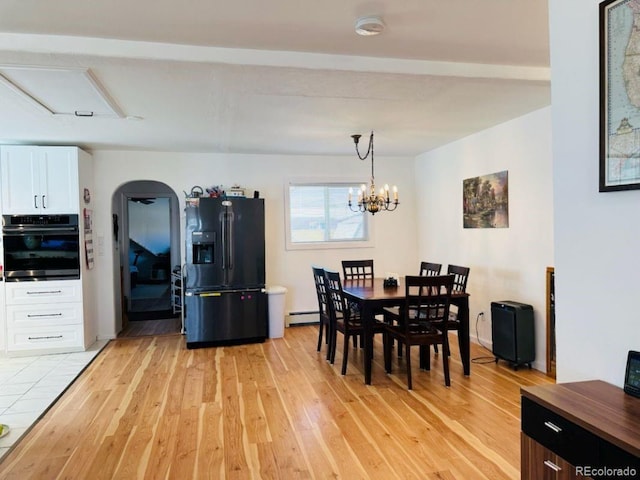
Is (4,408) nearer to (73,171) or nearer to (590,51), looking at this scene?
(73,171)

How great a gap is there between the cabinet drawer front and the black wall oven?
501 centimetres

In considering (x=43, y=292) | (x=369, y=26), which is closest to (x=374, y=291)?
(x=369, y=26)

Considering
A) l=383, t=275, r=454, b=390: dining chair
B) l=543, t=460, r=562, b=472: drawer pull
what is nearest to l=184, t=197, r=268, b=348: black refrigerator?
l=383, t=275, r=454, b=390: dining chair

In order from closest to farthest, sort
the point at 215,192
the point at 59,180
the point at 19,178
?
1. the point at 19,178
2. the point at 59,180
3. the point at 215,192

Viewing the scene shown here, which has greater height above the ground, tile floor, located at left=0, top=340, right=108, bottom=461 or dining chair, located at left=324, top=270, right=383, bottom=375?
dining chair, located at left=324, top=270, right=383, bottom=375

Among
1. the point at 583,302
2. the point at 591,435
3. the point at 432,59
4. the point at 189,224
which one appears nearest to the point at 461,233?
the point at 432,59

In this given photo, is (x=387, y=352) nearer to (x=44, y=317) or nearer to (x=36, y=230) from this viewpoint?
(x=44, y=317)

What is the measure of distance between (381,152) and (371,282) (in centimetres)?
212

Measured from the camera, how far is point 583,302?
1650mm

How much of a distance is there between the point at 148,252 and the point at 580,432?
7271 mm

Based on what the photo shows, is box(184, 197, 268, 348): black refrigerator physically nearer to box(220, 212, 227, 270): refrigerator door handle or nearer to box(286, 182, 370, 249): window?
box(220, 212, 227, 270): refrigerator door handle

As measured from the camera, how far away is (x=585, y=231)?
163 cm

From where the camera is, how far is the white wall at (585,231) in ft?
4.85

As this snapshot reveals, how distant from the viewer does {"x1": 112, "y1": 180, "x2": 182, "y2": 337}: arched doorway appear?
6584mm
